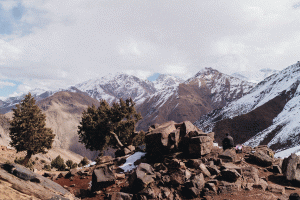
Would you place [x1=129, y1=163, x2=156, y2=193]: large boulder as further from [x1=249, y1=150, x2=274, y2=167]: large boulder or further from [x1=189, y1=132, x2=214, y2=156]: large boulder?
[x1=249, y1=150, x2=274, y2=167]: large boulder

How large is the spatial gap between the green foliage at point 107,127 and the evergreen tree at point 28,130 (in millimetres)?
8266

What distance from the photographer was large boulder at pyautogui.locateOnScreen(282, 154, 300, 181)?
14488mm

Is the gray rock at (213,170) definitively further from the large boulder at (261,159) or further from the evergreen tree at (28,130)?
the evergreen tree at (28,130)

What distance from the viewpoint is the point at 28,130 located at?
35531 millimetres

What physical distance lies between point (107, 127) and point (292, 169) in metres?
34.0

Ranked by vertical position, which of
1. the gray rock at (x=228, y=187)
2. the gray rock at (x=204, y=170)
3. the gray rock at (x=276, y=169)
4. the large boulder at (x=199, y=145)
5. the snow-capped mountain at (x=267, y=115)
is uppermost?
the snow-capped mountain at (x=267, y=115)

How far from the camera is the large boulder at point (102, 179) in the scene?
1551 centimetres

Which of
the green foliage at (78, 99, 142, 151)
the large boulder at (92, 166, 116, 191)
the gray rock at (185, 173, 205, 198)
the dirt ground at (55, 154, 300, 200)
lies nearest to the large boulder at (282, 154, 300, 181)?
the dirt ground at (55, 154, 300, 200)

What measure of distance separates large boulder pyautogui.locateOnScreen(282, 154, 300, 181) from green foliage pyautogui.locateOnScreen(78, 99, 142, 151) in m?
31.1

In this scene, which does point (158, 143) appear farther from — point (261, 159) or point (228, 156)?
point (261, 159)

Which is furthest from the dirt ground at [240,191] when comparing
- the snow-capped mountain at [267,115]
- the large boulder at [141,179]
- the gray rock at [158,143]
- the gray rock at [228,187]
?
the snow-capped mountain at [267,115]

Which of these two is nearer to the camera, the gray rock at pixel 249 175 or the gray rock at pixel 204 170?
the gray rock at pixel 249 175

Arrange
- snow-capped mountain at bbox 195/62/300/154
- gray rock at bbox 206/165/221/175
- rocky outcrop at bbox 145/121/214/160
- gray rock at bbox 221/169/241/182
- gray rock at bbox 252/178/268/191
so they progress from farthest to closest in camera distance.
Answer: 1. snow-capped mountain at bbox 195/62/300/154
2. rocky outcrop at bbox 145/121/214/160
3. gray rock at bbox 206/165/221/175
4. gray rock at bbox 221/169/241/182
5. gray rock at bbox 252/178/268/191

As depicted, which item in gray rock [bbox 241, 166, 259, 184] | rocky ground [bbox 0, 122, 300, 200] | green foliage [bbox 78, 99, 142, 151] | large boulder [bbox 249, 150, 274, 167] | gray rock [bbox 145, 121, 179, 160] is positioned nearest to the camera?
rocky ground [bbox 0, 122, 300, 200]
